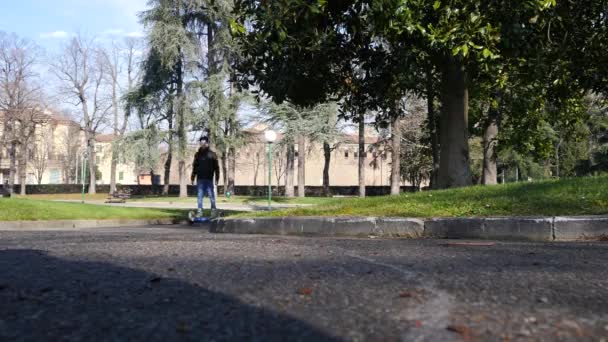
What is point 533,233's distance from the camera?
7.53 meters

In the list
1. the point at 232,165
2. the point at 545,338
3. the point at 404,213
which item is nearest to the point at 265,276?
the point at 545,338

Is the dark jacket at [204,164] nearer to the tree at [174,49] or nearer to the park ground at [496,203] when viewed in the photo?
the park ground at [496,203]

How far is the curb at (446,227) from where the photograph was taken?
739 cm

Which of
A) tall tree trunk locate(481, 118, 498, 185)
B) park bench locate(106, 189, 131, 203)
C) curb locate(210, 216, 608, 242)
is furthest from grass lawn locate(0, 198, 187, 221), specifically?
park bench locate(106, 189, 131, 203)

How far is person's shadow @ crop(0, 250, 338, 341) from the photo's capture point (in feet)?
7.62

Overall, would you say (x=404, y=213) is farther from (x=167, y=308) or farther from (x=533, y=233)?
(x=167, y=308)

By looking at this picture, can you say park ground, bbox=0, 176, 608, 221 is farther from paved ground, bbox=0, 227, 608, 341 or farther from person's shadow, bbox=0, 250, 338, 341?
person's shadow, bbox=0, 250, 338, 341

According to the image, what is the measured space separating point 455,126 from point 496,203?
14.4 feet

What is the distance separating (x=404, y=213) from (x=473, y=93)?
10.3 m

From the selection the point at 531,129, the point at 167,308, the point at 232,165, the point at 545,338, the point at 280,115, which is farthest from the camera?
the point at 232,165

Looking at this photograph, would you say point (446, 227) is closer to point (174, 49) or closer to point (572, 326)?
point (572, 326)

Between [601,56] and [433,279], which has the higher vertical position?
[601,56]

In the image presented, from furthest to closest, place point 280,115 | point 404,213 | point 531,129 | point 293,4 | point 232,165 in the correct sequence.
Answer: point 232,165 < point 280,115 < point 531,129 < point 293,4 < point 404,213

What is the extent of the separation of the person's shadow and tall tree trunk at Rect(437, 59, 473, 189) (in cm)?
1063
